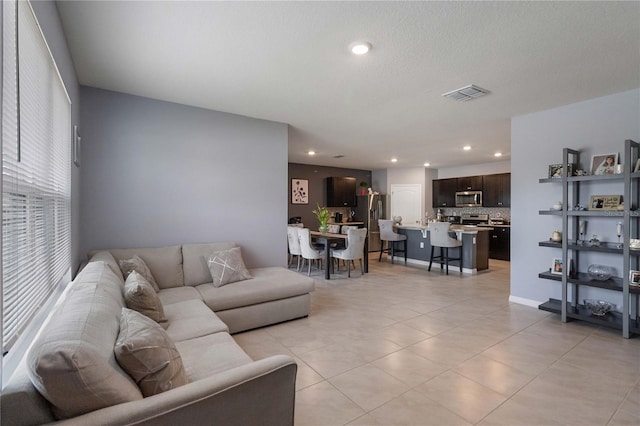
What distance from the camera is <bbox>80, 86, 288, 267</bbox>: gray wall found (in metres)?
3.35

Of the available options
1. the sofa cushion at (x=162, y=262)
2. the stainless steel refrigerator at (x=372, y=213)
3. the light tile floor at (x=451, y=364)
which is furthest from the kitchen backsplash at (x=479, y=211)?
the sofa cushion at (x=162, y=262)

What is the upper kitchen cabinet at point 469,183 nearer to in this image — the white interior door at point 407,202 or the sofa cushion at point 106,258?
the white interior door at point 407,202

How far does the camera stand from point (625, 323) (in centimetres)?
309

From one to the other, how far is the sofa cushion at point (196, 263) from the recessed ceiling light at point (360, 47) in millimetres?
2691

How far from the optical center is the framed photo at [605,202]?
331cm

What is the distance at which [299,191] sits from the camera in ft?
27.6

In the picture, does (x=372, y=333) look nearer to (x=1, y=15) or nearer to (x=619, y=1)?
(x=619, y=1)

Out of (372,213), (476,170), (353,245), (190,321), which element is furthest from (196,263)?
(476,170)

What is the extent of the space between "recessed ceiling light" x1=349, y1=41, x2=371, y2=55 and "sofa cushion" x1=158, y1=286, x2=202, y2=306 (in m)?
2.65

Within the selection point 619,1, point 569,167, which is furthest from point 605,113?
point 619,1

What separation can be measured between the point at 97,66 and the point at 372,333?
368 centimetres

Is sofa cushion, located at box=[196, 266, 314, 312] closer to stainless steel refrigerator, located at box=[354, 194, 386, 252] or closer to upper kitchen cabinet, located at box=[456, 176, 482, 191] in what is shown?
stainless steel refrigerator, located at box=[354, 194, 386, 252]

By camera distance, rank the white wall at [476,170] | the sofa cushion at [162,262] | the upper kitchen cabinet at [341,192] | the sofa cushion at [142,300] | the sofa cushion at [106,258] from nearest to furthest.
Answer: the sofa cushion at [142,300]
the sofa cushion at [106,258]
the sofa cushion at [162,262]
the white wall at [476,170]
the upper kitchen cabinet at [341,192]

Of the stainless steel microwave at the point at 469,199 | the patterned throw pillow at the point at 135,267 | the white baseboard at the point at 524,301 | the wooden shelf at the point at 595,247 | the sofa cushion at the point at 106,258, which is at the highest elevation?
the stainless steel microwave at the point at 469,199
